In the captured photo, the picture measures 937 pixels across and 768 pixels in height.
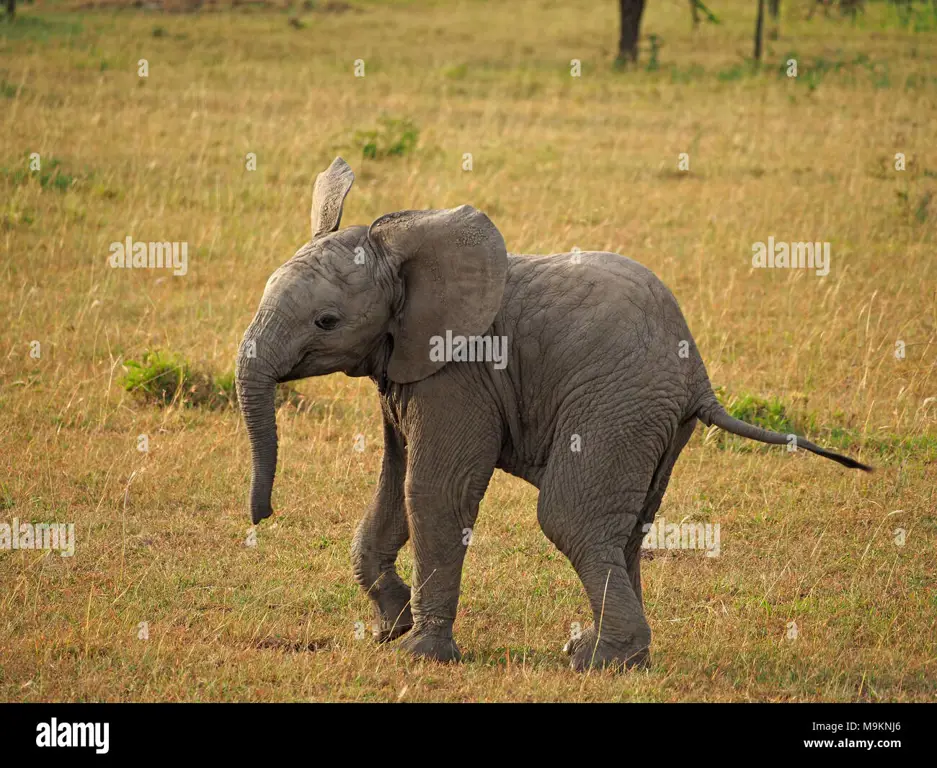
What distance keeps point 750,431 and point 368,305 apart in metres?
1.84

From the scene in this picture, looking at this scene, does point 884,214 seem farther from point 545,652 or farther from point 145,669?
point 145,669

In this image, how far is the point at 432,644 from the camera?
643 cm

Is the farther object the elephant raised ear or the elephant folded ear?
the elephant folded ear

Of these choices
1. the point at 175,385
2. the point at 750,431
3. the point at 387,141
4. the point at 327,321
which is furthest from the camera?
the point at 387,141

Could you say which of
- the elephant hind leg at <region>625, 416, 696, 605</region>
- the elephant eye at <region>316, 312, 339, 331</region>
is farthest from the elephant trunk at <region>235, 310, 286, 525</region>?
the elephant hind leg at <region>625, 416, 696, 605</region>

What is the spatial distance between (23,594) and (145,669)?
119 centimetres

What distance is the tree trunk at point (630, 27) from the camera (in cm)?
2631

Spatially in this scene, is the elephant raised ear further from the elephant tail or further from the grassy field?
the grassy field
